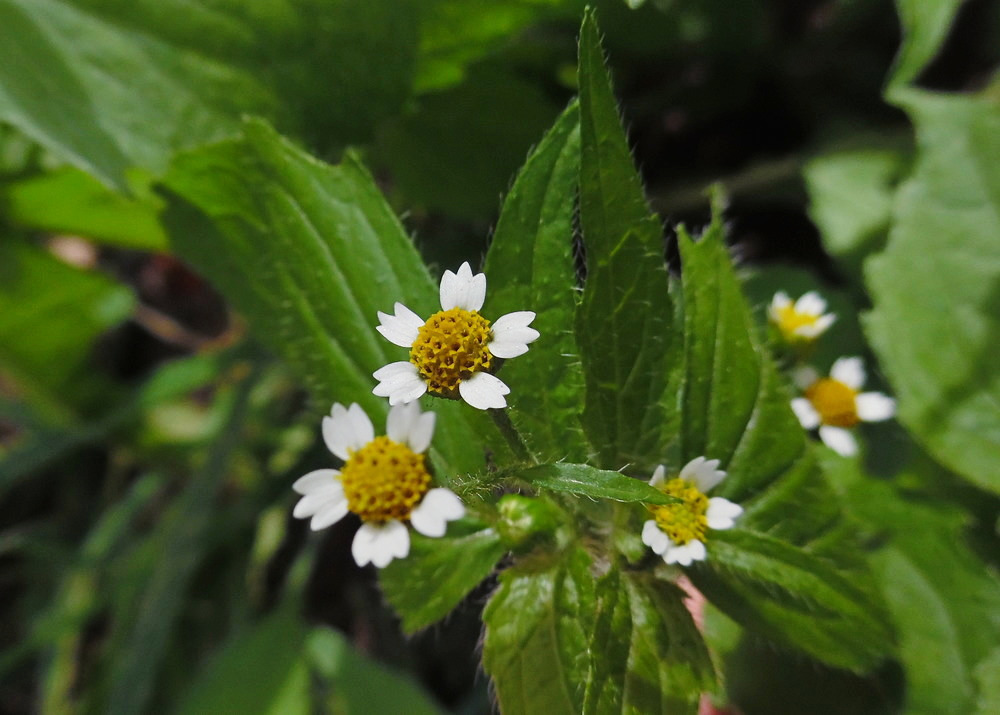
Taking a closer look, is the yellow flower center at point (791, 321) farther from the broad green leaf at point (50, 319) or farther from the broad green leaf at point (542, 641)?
the broad green leaf at point (50, 319)

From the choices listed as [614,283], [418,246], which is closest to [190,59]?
[418,246]

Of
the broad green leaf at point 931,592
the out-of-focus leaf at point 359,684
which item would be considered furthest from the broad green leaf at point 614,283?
the out-of-focus leaf at point 359,684

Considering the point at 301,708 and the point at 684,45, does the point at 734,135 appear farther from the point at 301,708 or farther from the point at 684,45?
the point at 301,708

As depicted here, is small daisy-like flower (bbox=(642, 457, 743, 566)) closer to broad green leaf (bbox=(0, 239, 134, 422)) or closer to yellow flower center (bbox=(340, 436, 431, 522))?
yellow flower center (bbox=(340, 436, 431, 522))

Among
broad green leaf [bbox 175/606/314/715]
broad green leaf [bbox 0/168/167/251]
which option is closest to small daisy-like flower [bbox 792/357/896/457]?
broad green leaf [bbox 175/606/314/715]

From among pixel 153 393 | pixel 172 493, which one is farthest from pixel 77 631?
pixel 153 393

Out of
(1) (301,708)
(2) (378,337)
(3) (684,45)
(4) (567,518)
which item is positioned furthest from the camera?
(3) (684,45)
